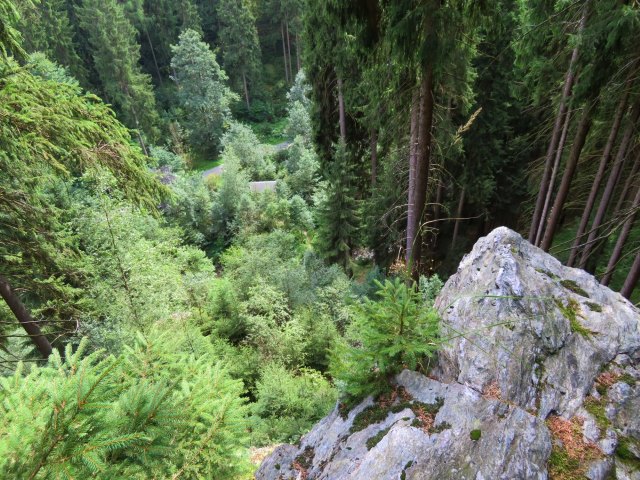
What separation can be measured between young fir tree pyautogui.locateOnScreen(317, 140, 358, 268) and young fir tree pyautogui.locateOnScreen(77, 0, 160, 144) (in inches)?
923

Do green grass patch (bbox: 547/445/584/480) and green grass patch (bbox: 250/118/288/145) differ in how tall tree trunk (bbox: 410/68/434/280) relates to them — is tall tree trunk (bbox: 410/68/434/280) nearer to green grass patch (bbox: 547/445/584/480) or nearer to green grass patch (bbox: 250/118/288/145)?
green grass patch (bbox: 547/445/584/480)

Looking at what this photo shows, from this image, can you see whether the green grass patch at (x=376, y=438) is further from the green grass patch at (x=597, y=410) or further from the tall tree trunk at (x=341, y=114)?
the tall tree trunk at (x=341, y=114)

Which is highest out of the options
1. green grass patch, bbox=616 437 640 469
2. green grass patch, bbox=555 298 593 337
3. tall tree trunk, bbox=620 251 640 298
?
green grass patch, bbox=555 298 593 337

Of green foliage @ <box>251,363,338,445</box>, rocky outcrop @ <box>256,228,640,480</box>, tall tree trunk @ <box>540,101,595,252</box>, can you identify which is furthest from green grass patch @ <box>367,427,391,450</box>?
tall tree trunk @ <box>540,101,595,252</box>

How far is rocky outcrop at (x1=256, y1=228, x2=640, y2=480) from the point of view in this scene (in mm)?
2865

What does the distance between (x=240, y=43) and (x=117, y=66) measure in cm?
1396

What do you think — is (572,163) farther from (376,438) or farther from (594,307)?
(376,438)

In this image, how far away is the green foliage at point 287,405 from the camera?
24.6 ft

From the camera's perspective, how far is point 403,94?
5.89 m

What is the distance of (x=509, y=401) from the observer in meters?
3.23

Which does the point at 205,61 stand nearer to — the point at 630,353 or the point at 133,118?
the point at 133,118

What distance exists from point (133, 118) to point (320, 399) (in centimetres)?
3232

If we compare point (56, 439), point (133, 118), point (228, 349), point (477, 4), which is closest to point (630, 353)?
point (477, 4)

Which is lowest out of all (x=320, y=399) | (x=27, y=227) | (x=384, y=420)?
(x=320, y=399)
